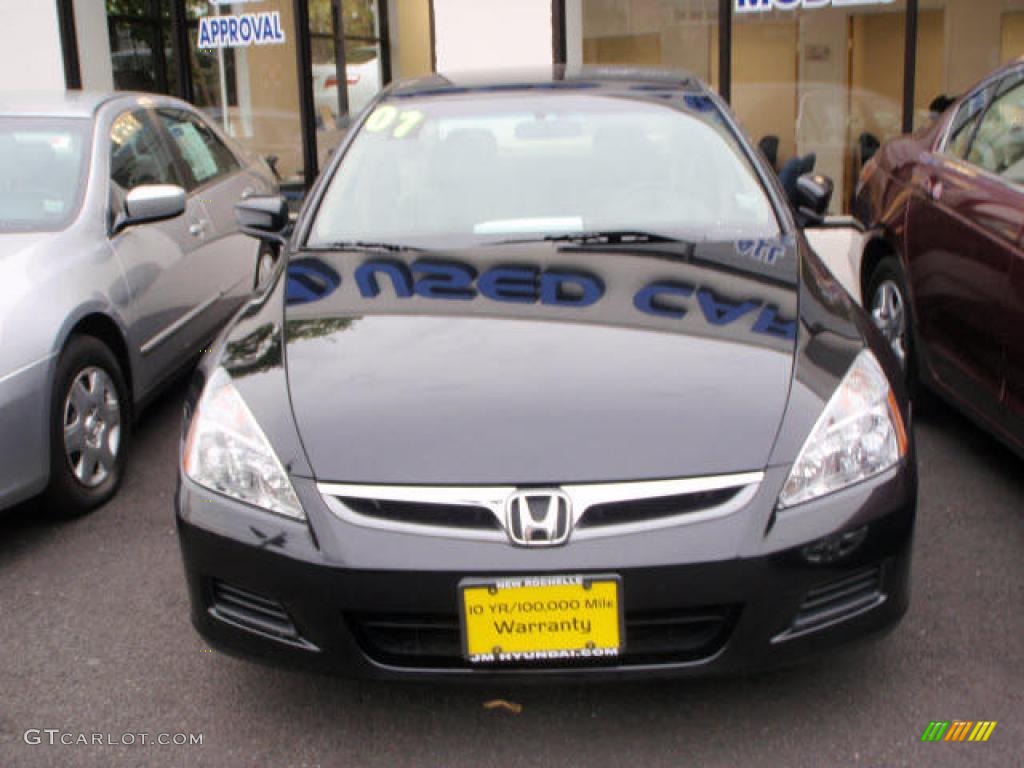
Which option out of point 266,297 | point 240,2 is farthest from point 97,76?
point 266,297

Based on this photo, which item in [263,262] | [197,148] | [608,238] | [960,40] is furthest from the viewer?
[960,40]

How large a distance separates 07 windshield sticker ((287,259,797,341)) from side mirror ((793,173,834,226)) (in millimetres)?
1135

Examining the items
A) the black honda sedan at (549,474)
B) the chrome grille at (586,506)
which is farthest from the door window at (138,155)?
the chrome grille at (586,506)

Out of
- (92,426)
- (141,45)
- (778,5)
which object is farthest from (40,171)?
(141,45)

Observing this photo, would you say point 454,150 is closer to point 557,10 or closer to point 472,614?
point 472,614

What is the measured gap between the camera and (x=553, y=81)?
14.0ft

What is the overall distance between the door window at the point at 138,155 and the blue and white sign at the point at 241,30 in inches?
195

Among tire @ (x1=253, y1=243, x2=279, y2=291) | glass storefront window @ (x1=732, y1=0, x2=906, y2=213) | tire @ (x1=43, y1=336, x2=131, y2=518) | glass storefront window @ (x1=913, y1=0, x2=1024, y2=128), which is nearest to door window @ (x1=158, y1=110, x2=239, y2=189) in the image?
tire @ (x1=253, y1=243, x2=279, y2=291)

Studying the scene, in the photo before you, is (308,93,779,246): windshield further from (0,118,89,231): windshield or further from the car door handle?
(0,118,89,231): windshield

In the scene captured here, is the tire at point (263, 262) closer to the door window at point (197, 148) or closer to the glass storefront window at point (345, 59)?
the door window at point (197, 148)

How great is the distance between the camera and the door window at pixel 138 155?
16.2 feet

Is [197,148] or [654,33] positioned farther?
[654,33]

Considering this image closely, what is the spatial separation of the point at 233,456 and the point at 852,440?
1.37 m

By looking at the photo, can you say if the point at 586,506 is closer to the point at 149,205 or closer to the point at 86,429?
the point at 86,429
